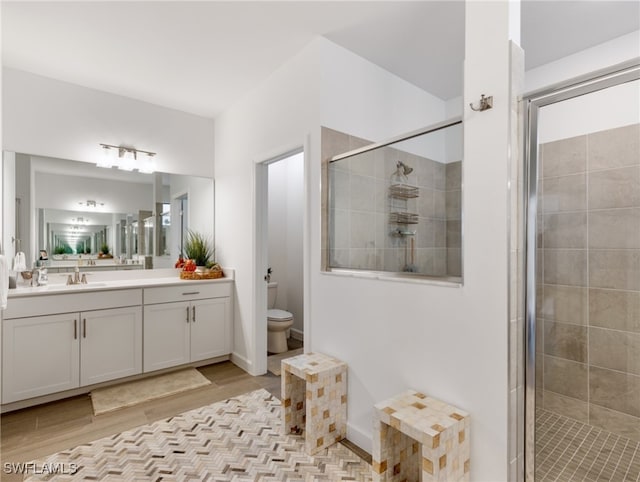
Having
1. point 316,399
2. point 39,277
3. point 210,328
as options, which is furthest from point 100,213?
point 316,399

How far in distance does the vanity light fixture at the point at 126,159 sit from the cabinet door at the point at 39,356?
148cm

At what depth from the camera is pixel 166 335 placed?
9.98 feet

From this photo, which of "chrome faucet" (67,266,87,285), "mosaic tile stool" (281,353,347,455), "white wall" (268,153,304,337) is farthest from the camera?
"white wall" (268,153,304,337)

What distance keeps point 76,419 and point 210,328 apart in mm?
1214

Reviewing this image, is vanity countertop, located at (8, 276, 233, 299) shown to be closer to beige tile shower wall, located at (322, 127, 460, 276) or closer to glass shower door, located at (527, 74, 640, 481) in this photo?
beige tile shower wall, located at (322, 127, 460, 276)

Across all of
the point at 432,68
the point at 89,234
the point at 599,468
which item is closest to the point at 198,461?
the point at 599,468

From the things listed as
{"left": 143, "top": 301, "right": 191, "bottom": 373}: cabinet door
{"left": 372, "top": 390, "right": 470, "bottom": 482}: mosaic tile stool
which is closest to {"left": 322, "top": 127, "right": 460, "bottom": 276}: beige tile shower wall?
{"left": 372, "top": 390, "right": 470, "bottom": 482}: mosaic tile stool

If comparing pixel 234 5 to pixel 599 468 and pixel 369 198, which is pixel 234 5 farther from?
pixel 599 468

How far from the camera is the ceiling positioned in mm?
2062

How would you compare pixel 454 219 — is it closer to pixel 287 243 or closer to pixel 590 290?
pixel 590 290

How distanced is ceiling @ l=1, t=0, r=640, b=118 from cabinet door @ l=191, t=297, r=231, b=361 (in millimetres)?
2076

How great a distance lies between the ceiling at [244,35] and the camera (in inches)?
81.2

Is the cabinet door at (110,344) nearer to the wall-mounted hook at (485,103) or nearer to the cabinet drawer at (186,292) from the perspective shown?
the cabinet drawer at (186,292)

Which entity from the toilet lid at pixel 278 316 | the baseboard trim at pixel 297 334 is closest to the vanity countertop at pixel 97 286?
the toilet lid at pixel 278 316
